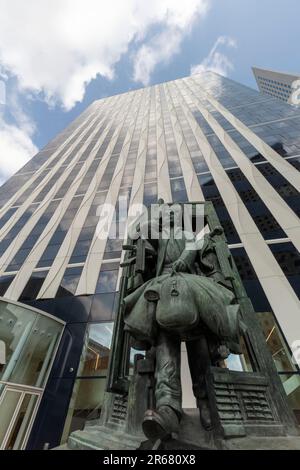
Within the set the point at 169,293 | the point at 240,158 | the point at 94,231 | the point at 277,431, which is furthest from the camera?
the point at 240,158

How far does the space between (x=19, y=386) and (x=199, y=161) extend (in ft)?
68.9

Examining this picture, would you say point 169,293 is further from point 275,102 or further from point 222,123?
point 275,102

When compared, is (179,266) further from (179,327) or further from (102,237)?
(102,237)

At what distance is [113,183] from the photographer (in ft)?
73.0

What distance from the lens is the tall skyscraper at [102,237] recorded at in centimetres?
1010

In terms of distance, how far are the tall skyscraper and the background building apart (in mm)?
77157

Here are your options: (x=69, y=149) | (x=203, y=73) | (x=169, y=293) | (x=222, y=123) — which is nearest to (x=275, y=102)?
(x=222, y=123)

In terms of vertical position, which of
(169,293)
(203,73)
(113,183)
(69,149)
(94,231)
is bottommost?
(169,293)

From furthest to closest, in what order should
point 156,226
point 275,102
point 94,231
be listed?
point 275,102, point 94,231, point 156,226

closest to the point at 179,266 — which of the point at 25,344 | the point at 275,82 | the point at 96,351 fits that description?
the point at 96,351

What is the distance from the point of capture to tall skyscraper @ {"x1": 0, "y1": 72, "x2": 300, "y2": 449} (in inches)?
398

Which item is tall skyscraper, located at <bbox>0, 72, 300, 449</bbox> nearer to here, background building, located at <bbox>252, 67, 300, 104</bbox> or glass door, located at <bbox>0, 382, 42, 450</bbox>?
glass door, located at <bbox>0, 382, 42, 450</bbox>

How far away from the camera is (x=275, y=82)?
10394cm
